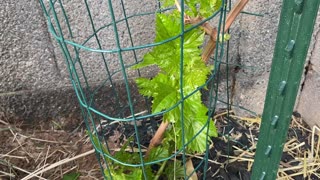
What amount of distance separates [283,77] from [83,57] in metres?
0.71

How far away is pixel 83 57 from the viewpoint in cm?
123

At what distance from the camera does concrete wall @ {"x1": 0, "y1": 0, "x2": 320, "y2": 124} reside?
115 cm

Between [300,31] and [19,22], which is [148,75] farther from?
[300,31]

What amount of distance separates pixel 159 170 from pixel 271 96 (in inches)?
17.5

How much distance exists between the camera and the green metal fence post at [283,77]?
616 mm

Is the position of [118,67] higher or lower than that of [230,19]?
lower

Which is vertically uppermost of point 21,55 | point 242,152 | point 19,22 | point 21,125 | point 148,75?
point 19,22

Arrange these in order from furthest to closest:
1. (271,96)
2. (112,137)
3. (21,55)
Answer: (112,137), (21,55), (271,96)

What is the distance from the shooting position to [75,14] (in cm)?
114

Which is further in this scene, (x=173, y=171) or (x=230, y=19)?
(x=173, y=171)

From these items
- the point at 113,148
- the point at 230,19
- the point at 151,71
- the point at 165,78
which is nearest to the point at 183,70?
the point at 165,78

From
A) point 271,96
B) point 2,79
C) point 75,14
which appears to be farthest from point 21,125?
point 271,96

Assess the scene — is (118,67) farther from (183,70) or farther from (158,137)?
(183,70)

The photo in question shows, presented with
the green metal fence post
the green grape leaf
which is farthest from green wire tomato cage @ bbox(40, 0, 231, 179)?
the green metal fence post
